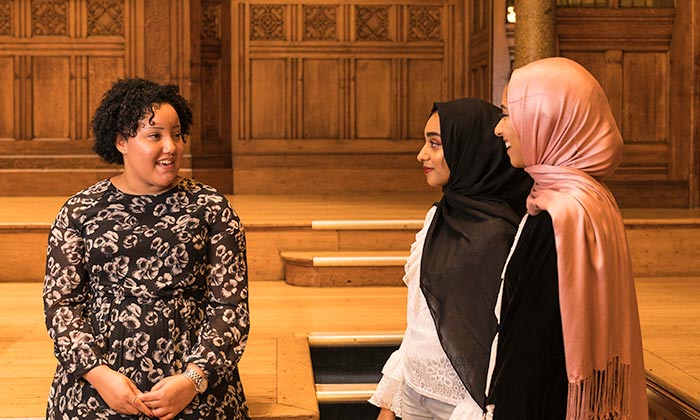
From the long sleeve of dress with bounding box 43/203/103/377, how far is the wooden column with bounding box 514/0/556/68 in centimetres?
403

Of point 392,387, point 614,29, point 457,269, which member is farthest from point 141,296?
point 614,29

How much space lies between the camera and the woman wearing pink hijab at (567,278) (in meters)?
1.80

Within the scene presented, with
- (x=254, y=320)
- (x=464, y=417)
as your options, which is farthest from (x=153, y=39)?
(x=464, y=417)

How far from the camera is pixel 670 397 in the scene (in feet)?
9.74

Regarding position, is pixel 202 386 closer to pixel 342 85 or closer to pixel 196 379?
pixel 196 379

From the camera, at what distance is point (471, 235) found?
2266mm

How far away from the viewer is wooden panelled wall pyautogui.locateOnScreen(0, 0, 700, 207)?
8016 millimetres

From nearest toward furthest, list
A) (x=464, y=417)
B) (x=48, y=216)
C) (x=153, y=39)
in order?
1. (x=464, y=417)
2. (x=48, y=216)
3. (x=153, y=39)

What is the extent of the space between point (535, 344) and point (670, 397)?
1.33m

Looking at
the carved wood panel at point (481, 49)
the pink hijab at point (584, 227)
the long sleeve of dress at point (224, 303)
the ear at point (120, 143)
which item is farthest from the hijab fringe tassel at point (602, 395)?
the carved wood panel at point (481, 49)

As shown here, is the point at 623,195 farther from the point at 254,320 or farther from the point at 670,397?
the point at 670,397

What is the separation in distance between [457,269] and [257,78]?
6.37 metres

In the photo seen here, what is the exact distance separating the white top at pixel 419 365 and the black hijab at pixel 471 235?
2.7 inches

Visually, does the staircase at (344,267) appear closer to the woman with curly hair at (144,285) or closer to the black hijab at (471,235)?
the woman with curly hair at (144,285)
